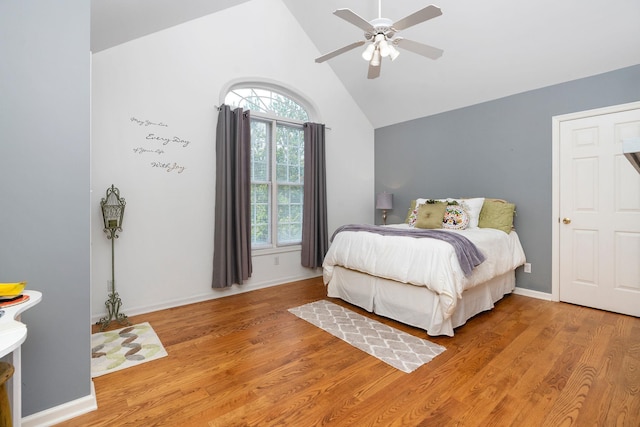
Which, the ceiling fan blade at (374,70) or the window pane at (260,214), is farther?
the window pane at (260,214)

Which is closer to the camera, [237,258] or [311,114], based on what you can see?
[237,258]

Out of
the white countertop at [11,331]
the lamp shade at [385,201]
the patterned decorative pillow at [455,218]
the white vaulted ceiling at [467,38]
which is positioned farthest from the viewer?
the lamp shade at [385,201]

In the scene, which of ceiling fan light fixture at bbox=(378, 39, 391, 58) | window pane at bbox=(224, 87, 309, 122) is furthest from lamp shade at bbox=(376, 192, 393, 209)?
ceiling fan light fixture at bbox=(378, 39, 391, 58)

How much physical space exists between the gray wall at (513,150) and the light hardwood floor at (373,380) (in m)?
1.13

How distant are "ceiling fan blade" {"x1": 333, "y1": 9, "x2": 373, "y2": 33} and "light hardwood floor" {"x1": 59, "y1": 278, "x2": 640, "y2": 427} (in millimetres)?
2313

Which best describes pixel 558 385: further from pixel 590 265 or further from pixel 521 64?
pixel 521 64

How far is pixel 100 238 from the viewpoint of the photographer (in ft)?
9.24

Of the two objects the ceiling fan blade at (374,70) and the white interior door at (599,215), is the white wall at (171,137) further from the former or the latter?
the white interior door at (599,215)

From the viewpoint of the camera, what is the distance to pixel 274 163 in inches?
160

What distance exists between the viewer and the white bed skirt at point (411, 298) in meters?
2.49

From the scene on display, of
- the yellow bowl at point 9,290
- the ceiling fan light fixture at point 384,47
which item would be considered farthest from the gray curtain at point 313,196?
the yellow bowl at point 9,290

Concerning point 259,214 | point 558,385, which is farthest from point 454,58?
point 558,385

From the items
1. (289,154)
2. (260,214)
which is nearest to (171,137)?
(260,214)

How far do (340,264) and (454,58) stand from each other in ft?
9.01
